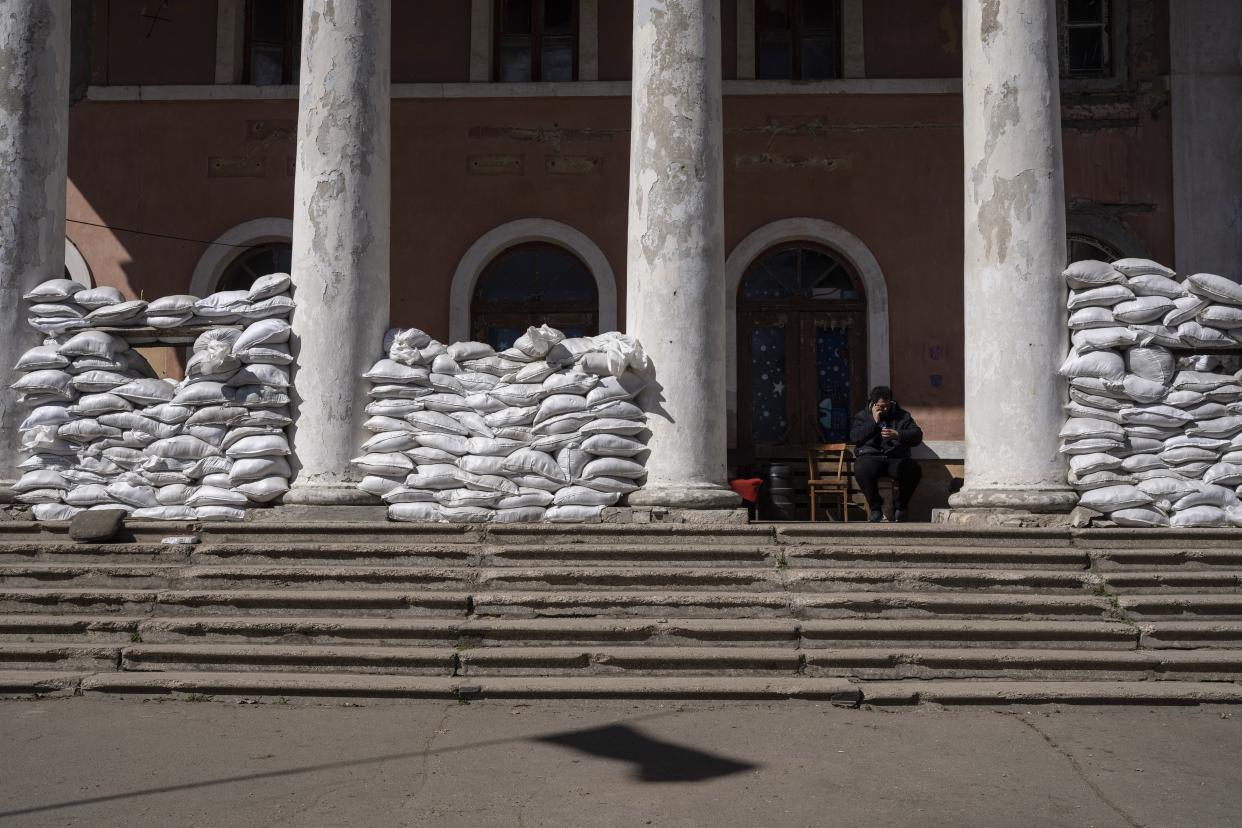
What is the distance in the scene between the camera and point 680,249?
8000mm

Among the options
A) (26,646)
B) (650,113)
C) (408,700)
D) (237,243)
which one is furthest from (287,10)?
(408,700)

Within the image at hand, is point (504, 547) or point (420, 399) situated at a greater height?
point (420, 399)

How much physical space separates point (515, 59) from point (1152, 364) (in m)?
7.25

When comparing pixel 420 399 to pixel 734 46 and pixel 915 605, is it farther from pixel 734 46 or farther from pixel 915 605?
pixel 734 46

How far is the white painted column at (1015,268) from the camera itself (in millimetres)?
7871

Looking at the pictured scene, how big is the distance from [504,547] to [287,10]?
7.75m

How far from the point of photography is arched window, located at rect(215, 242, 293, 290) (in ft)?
39.7

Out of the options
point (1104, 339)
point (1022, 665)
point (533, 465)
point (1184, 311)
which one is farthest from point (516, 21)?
point (1022, 665)

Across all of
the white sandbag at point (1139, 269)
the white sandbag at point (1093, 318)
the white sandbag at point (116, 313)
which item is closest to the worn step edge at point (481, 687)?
the white sandbag at point (116, 313)

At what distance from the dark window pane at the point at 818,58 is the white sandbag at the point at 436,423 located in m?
6.10

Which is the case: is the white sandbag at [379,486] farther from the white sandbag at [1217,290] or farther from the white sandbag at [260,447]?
the white sandbag at [1217,290]

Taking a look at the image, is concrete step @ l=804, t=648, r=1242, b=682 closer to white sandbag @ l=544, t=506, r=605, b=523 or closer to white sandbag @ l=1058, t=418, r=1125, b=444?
white sandbag @ l=1058, t=418, r=1125, b=444

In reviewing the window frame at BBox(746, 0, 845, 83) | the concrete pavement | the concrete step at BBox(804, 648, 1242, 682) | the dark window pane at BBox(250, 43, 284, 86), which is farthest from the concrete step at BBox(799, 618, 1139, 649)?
the dark window pane at BBox(250, 43, 284, 86)

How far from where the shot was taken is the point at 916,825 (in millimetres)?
3982
